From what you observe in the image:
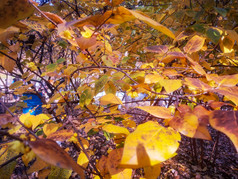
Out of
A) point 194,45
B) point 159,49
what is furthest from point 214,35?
point 159,49

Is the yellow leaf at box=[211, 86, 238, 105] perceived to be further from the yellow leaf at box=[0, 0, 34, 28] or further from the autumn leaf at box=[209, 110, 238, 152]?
the yellow leaf at box=[0, 0, 34, 28]

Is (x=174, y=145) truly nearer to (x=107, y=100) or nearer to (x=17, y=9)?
(x=107, y=100)

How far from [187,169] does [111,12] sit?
6.88ft

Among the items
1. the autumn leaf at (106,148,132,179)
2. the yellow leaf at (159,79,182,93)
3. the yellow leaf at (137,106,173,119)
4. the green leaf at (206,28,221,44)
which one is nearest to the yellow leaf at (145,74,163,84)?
the yellow leaf at (159,79,182,93)

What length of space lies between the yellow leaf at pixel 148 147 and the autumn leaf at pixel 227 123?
83 millimetres

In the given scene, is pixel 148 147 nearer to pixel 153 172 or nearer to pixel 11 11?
pixel 153 172

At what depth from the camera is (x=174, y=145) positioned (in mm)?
270

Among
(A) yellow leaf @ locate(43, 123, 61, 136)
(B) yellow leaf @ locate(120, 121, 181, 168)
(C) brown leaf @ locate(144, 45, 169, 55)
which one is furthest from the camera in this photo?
(C) brown leaf @ locate(144, 45, 169, 55)

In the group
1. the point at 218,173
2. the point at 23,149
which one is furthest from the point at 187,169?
the point at 23,149

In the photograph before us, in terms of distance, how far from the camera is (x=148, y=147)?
251 mm

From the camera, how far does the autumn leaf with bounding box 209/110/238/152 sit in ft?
0.76

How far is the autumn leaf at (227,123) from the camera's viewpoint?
233 millimetres

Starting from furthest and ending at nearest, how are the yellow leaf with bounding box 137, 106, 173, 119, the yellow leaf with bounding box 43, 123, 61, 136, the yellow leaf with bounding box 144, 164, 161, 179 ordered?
1. the yellow leaf with bounding box 43, 123, 61, 136
2. the yellow leaf with bounding box 144, 164, 161, 179
3. the yellow leaf with bounding box 137, 106, 173, 119

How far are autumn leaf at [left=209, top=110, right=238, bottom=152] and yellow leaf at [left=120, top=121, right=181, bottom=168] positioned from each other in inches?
3.3
